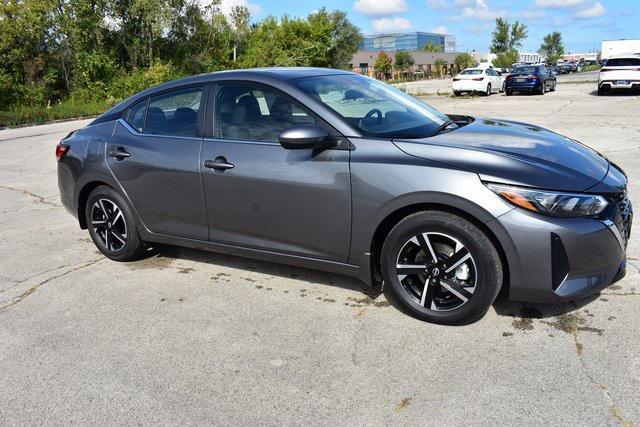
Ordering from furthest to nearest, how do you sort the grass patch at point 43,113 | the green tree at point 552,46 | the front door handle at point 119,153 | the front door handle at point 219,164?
the green tree at point 552,46 → the grass patch at point 43,113 → the front door handle at point 119,153 → the front door handle at point 219,164

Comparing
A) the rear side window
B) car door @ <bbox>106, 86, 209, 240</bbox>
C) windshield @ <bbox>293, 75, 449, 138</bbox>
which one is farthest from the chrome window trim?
the rear side window

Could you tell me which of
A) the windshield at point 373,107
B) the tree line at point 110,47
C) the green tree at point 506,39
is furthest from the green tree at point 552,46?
the windshield at point 373,107

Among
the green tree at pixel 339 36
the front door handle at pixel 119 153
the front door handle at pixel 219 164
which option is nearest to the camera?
the front door handle at pixel 219 164

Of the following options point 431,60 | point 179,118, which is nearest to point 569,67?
point 431,60

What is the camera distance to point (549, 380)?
9.53 feet

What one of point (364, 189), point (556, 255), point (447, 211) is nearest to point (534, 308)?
point (556, 255)

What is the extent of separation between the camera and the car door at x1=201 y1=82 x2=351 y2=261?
3.73 metres

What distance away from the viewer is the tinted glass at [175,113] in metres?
4.43

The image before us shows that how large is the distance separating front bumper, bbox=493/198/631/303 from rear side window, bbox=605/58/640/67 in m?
24.1

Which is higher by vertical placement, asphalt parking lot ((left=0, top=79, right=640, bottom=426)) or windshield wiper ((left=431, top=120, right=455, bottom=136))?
windshield wiper ((left=431, top=120, right=455, bottom=136))

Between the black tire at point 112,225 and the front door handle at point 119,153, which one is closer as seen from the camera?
the front door handle at point 119,153

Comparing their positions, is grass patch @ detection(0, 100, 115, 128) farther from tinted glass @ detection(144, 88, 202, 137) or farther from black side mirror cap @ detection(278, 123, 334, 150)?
black side mirror cap @ detection(278, 123, 334, 150)

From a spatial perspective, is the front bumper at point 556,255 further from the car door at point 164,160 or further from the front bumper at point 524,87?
the front bumper at point 524,87

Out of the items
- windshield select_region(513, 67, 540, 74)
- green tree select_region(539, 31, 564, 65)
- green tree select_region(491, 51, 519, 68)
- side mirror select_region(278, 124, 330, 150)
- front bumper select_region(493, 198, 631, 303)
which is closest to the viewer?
front bumper select_region(493, 198, 631, 303)
